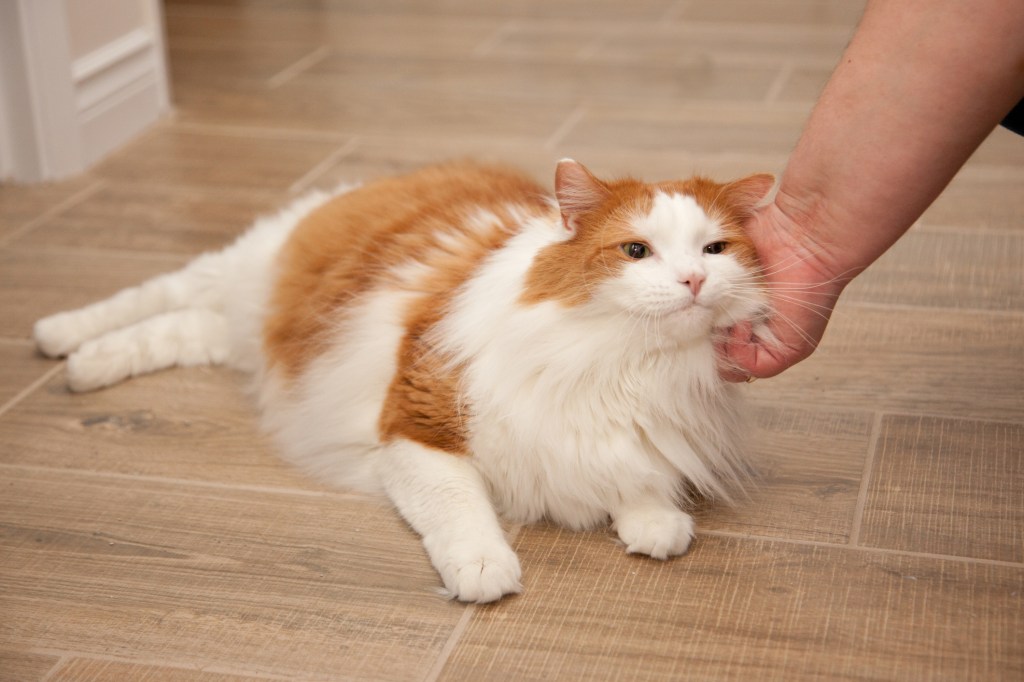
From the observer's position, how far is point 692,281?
1.28 meters

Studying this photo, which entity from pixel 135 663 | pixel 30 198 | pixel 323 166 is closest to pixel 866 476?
pixel 135 663

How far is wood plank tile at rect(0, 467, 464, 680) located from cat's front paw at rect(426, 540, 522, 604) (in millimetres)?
31

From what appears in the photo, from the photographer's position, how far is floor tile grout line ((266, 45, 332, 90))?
3498 millimetres

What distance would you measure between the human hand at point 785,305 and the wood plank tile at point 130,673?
25.1 inches

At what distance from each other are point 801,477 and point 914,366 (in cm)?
41

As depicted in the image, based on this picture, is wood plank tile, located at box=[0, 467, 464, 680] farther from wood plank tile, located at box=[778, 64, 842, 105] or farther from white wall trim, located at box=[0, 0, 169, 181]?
wood plank tile, located at box=[778, 64, 842, 105]

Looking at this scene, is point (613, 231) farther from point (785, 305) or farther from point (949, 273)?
point (949, 273)

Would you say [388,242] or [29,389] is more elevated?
[388,242]

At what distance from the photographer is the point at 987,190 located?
2.63m

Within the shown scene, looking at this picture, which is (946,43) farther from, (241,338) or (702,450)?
(241,338)

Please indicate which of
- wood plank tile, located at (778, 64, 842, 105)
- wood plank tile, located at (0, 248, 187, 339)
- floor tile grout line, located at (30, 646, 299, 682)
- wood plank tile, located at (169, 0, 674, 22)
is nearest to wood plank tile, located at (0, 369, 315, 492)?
wood plank tile, located at (0, 248, 187, 339)

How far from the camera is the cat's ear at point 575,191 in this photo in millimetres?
1335

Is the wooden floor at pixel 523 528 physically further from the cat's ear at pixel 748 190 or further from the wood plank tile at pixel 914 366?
the cat's ear at pixel 748 190

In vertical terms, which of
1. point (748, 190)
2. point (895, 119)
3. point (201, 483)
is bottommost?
point (201, 483)
